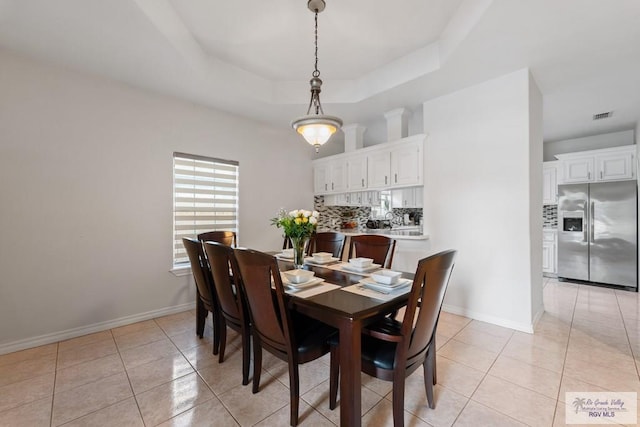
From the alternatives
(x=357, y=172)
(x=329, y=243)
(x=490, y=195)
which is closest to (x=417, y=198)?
(x=357, y=172)

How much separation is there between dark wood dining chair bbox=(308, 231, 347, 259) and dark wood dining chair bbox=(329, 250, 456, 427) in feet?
4.88

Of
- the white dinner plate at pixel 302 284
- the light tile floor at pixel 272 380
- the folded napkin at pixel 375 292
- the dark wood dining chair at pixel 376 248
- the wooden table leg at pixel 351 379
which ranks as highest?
the dark wood dining chair at pixel 376 248

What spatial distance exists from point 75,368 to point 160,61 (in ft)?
8.87

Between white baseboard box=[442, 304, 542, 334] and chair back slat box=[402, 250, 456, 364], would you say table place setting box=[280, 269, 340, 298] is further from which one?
white baseboard box=[442, 304, 542, 334]

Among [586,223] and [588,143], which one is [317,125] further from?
[588,143]

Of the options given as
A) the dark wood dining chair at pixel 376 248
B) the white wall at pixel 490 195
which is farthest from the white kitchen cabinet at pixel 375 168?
the dark wood dining chair at pixel 376 248

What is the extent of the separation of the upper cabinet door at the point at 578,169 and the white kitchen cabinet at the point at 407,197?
9.32 ft

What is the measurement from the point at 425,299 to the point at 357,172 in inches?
124

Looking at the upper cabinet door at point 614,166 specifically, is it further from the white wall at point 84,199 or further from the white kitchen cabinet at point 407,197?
the white wall at point 84,199

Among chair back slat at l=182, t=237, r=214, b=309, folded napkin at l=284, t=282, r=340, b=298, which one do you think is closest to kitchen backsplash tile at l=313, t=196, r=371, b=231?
chair back slat at l=182, t=237, r=214, b=309

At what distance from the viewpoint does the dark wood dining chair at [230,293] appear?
188 cm

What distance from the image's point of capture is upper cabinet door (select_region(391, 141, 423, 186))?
3592mm

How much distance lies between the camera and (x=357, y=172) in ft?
14.3

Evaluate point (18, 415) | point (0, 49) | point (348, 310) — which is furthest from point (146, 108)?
point (348, 310)
